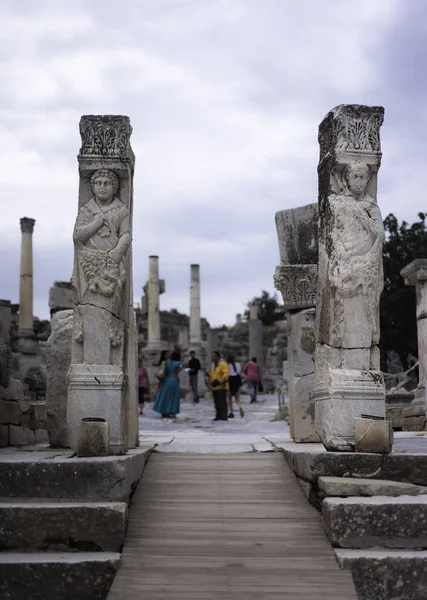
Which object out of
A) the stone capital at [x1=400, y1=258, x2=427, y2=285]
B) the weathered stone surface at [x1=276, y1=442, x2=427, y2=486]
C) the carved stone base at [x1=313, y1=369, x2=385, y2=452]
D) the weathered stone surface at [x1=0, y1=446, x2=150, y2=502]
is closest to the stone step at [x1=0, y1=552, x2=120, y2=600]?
the weathered stone surface at [x1=0, y1=446, x2=150, y2=502]

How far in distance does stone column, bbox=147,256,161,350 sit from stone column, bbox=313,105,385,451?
28.9m

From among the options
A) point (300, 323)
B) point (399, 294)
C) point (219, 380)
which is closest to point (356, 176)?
point (300, 323)

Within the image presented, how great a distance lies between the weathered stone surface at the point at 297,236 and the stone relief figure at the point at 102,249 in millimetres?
3191

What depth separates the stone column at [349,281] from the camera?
22.7ft

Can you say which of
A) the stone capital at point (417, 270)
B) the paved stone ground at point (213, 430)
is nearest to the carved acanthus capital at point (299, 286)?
the paved stone ground at point (213, 430)

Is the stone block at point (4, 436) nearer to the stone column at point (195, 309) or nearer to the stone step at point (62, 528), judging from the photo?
the stone step at point (62, 528)

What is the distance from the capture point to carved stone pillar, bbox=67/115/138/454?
7.11m

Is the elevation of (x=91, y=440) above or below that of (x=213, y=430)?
above

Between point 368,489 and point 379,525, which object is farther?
point 368,489

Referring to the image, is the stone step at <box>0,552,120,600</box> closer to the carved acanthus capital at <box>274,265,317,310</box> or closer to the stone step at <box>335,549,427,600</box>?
the stone step at <box>335,549,427,600</box>

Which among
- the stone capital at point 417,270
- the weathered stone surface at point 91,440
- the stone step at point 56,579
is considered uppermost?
the stone capital at point 417,270

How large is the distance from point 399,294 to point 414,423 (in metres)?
13.9

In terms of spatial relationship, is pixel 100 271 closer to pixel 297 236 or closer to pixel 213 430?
pixel 297 236

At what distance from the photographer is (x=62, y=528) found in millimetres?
5828
